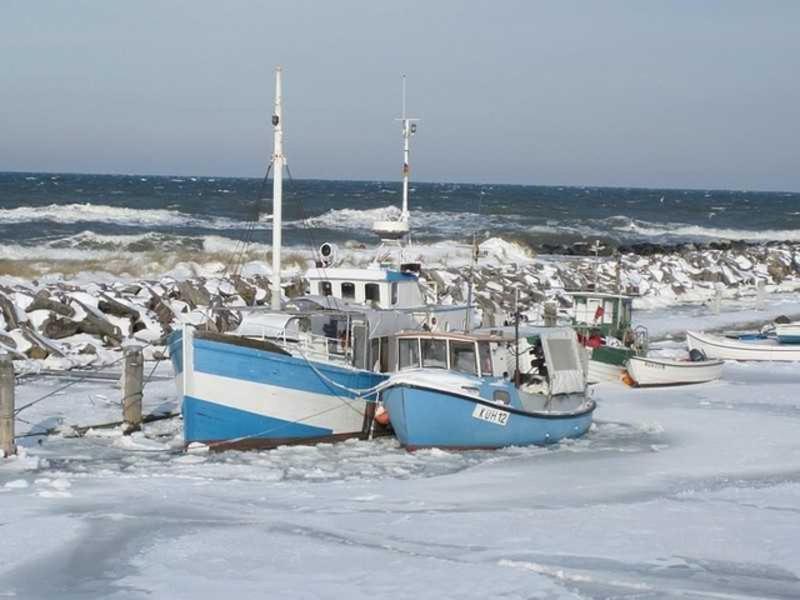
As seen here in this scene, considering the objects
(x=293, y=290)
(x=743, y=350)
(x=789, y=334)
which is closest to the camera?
(x=743, y=350)

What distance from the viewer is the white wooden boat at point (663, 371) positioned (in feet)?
84.1

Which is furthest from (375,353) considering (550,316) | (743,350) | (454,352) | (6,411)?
(743,350)

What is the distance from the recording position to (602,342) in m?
26.6

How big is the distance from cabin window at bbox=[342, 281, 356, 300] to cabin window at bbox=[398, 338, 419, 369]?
244 centimetres

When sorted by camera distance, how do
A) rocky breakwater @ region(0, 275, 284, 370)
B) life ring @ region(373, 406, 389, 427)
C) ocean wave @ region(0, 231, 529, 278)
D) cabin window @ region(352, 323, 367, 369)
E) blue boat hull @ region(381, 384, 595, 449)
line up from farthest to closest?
ocean wave @ region(0, 231, 529, 278), rocky breakwater @ region(0, 275, 284, 370), cabin window @ region(352, 323, 367, 369), life ring @ region(373, 406, 389, 427), blue boat hull @ region(381, 384, 595, 449)

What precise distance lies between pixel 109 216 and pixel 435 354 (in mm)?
60954

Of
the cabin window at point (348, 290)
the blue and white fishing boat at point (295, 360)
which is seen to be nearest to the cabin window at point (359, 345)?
the blue and white fishing boat at point (295, 360)

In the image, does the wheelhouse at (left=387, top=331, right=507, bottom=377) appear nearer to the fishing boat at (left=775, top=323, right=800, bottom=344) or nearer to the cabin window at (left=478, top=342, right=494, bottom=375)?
the cabin window at (left=478, top=342, right=494, bottom=375)

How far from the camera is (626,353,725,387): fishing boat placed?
2562 centimetres

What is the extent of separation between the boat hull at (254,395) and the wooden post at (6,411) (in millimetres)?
2399

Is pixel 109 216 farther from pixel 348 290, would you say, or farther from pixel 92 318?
pixel 348 290

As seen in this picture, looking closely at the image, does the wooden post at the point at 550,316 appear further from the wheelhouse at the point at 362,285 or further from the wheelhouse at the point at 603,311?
the wheelhouse at the point at 362,285

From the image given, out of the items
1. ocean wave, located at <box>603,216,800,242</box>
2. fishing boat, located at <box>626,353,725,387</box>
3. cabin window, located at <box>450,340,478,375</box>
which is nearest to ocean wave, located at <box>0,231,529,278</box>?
fishing boat, located at <box>626,353,725,387</box>

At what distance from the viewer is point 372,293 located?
2127 cm
